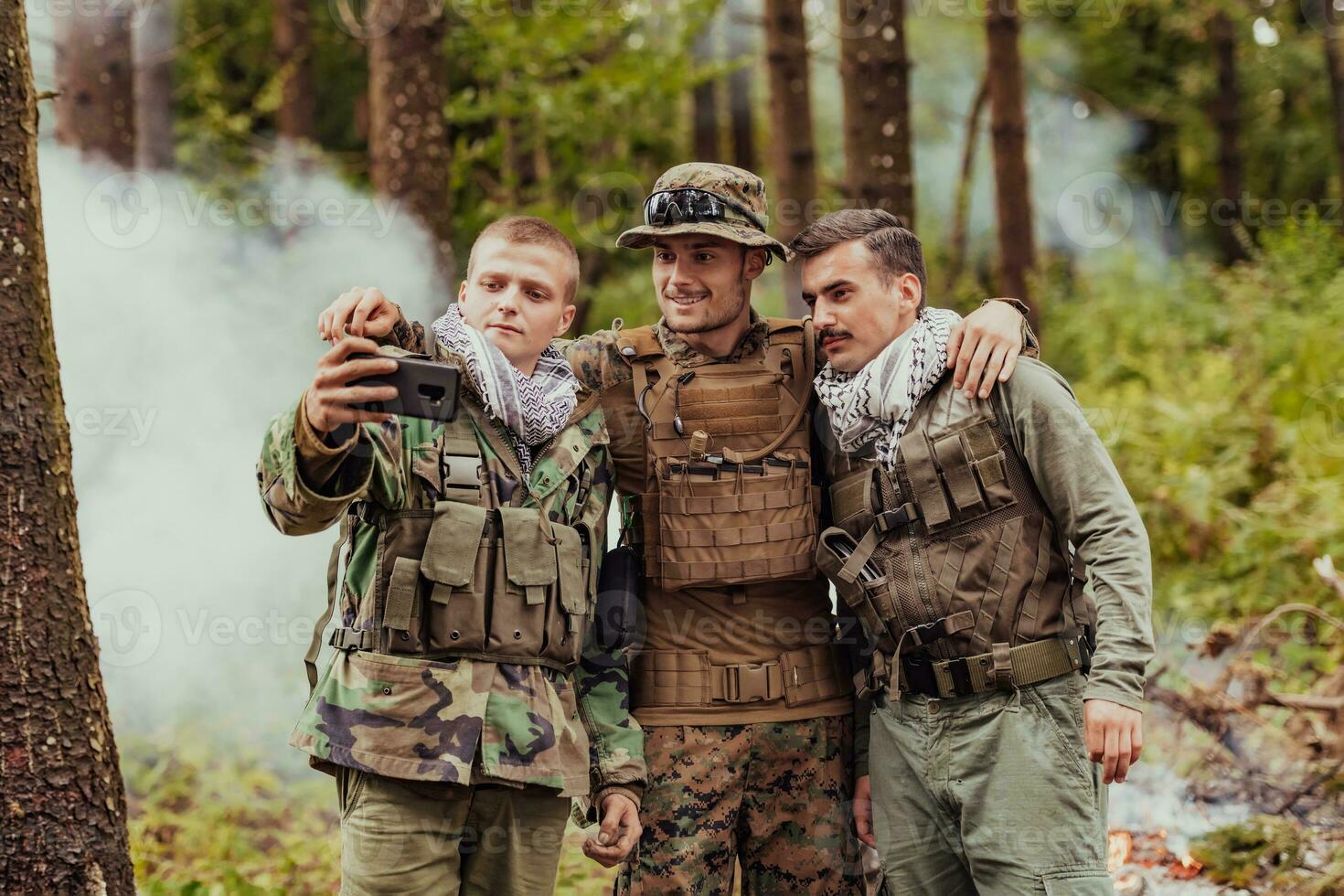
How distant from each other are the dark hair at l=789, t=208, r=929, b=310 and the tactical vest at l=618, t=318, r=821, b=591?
1.12 ft

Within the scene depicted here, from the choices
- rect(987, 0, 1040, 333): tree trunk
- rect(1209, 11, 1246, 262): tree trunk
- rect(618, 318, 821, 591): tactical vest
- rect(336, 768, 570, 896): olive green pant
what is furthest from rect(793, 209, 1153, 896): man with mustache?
rect(1209, 11, 1246, 262): tree trunk

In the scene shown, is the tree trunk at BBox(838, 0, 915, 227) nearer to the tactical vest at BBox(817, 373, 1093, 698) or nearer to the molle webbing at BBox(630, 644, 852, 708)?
the tactical vest at BBox(817, 373, 1093, 698)

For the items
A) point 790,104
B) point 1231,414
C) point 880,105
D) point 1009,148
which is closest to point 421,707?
point 880,105

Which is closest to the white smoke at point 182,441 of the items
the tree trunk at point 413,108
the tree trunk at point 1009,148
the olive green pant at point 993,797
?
the tree trunk at point 413,108

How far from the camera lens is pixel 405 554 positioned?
2.71 metres

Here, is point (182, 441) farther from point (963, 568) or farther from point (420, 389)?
point (963, 568)

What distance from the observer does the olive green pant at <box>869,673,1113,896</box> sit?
2803 mm

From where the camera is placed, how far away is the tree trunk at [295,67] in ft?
47.2

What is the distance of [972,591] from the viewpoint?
2.94 meters

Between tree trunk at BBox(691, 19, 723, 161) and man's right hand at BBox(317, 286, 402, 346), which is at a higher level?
tree trunk at BBox(691, 19, 723, 161)

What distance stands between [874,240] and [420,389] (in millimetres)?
1356

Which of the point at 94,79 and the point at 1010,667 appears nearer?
the point at 1010,667

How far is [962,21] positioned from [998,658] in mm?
20950

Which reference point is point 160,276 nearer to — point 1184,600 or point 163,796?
point 163,796
